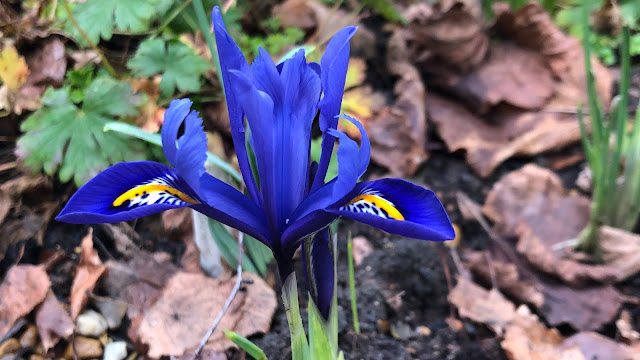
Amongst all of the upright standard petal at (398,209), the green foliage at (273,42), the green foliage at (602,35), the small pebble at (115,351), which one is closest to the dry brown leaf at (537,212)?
the green foliage at (602,35)

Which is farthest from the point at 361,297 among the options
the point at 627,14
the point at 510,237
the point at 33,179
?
the point at 627,14

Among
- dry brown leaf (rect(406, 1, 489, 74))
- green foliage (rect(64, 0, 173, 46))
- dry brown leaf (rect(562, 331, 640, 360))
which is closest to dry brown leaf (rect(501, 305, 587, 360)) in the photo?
dry brown leaf (rect(562, 331, 640, 360))

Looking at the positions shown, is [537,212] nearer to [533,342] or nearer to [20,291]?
[533,342]

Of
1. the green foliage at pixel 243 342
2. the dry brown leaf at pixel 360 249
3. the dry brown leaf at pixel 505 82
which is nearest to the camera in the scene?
the green foliage at pixel 243 342

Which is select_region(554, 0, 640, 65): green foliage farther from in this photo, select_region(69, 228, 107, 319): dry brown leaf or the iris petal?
select_region(69, 228, 107, 319): dry brown leaf

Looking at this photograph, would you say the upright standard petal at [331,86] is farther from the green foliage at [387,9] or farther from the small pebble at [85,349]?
the green foliage at [387,9]
